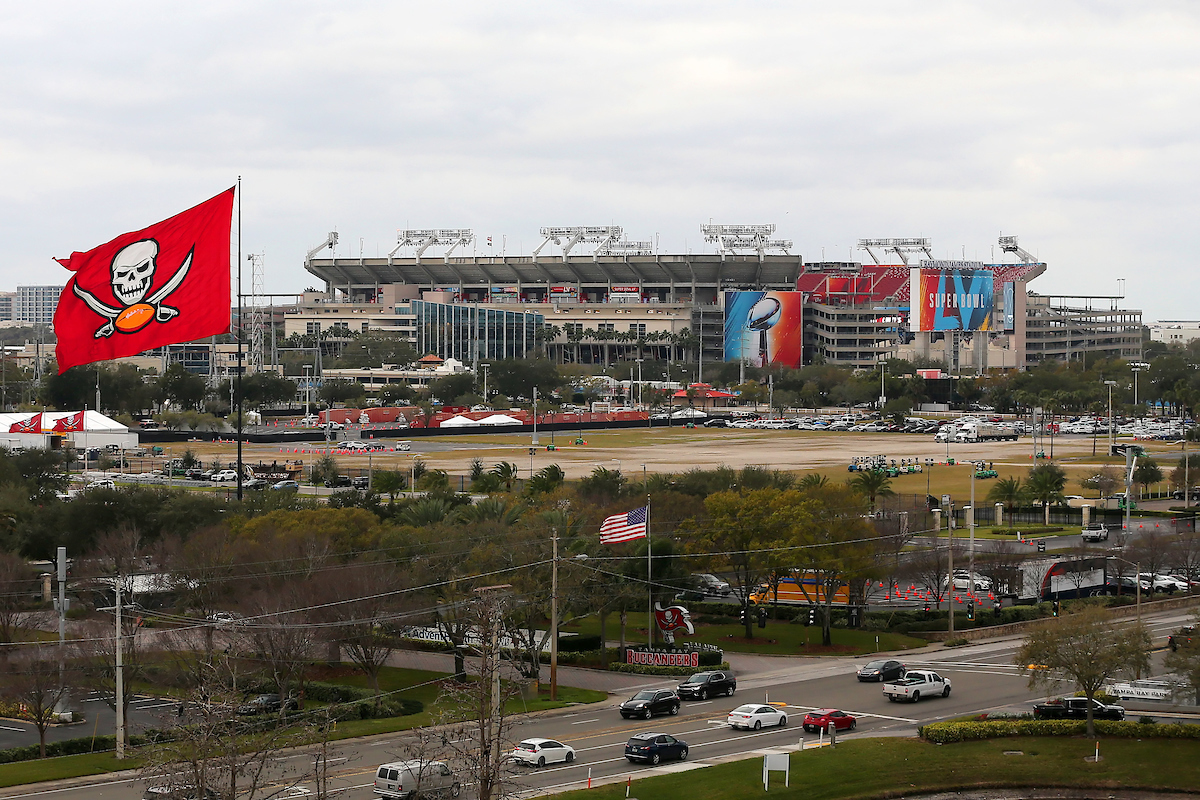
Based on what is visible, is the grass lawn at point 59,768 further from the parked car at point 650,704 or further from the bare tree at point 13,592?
the parked car at point 650,704

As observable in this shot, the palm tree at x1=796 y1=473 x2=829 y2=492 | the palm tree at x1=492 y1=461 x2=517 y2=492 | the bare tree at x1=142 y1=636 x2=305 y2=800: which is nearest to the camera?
the bare tree at x1=142 y1=636 x2=305 y2=800

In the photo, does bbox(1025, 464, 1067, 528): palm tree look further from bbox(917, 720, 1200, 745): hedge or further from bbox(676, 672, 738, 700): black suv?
bbox(917, 720, 1200, 745): hedge

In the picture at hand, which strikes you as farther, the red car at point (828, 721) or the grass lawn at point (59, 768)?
the red car at point (828, 721)

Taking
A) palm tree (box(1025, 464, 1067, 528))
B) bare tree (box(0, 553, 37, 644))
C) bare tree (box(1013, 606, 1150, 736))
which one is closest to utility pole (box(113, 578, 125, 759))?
bare tree (box(0, 553, 37, 644))

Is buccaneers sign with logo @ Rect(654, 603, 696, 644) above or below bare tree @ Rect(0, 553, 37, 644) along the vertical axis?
below

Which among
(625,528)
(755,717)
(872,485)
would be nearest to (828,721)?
(755,717)

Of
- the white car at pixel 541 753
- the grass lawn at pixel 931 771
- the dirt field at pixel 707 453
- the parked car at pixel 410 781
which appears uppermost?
the dirt field at pixel 707 453

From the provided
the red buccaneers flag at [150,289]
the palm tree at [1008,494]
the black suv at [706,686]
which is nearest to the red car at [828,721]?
the black suv at [706,686]
